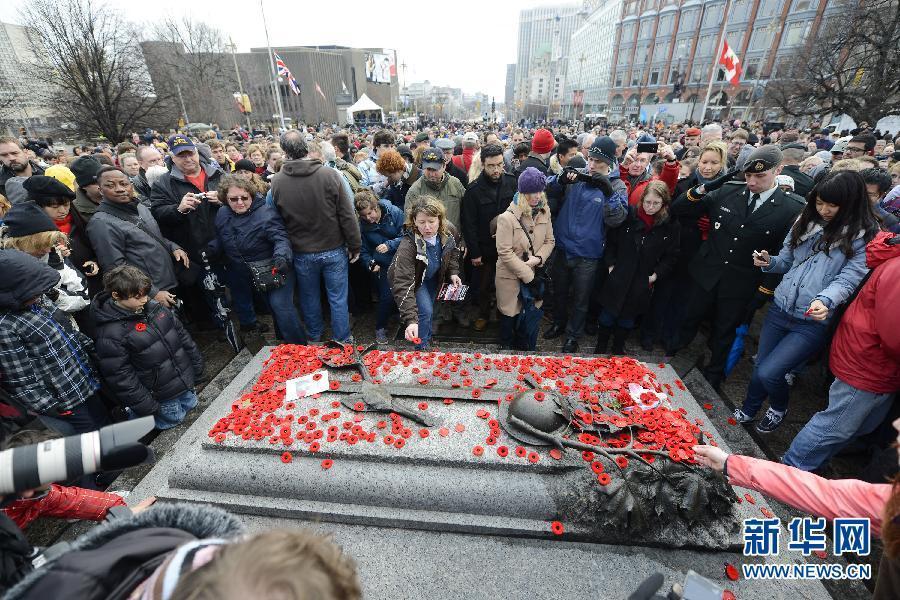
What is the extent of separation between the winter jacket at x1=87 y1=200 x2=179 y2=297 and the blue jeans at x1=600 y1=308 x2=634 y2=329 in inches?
165

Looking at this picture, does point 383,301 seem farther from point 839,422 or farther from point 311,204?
point 839,422

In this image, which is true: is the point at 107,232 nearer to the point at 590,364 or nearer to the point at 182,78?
the point at 590,364

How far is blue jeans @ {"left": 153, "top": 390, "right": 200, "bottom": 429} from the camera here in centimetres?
324

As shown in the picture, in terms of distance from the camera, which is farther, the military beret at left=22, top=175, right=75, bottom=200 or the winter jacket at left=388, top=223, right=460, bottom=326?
the winter jacket at left=388, top=223, right=460, bottom=326

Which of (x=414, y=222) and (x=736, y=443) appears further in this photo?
(x=414, y=222)

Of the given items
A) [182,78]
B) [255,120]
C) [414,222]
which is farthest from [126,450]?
[255,120]

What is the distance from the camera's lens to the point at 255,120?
5550 centimetres

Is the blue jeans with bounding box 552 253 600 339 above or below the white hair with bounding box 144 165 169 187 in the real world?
below

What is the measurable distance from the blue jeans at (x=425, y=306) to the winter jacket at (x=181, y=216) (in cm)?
233

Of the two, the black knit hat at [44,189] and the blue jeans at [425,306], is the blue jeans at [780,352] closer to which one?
the blue jeans at [425,306]

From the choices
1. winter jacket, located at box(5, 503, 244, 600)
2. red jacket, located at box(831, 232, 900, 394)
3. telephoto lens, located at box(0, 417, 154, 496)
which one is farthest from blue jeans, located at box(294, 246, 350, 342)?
red jacket, located at box(831, 232, 900, 394)

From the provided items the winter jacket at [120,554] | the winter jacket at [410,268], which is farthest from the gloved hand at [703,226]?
the winter jacket at [120,554]

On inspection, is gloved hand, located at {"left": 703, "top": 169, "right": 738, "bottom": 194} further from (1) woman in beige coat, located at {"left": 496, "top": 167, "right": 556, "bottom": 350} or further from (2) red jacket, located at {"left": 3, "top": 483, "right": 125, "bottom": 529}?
(2) red jacket, located at {"left": 3, "top": 483, "right": 125, "bottom": 529}

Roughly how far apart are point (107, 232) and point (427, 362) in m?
2.90
